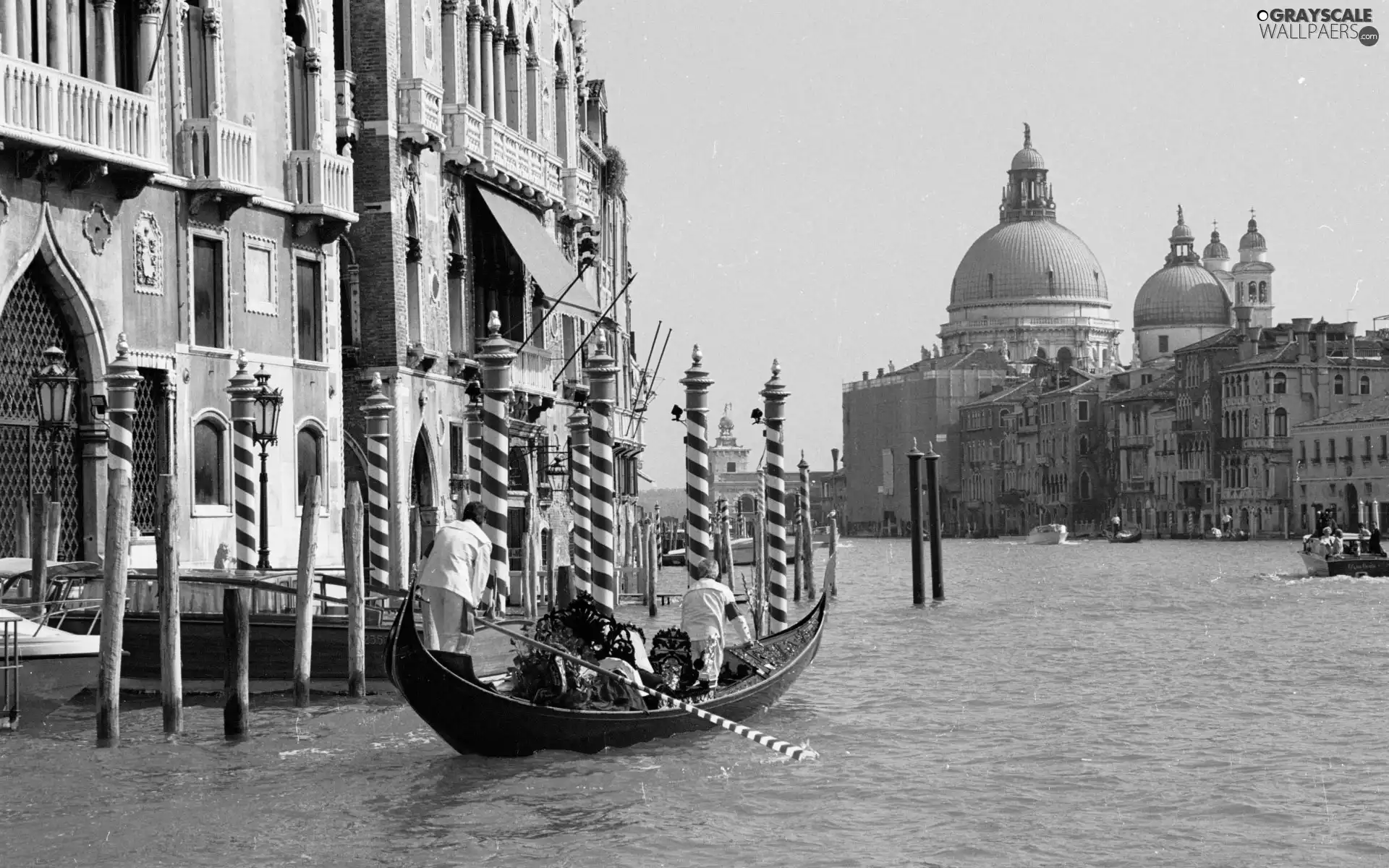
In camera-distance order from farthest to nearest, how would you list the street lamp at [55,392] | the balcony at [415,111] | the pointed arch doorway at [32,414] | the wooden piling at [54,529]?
the balcony at [415,111] < the pointed arch doorway at [32,414] < the wooden piling at [54,529] < the street lamp at [55,392]

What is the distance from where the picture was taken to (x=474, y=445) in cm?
2603

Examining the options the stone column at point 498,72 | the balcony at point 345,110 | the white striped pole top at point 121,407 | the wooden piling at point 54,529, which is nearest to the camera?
the white striped pole top at point 121,407

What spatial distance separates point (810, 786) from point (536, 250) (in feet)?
49.8

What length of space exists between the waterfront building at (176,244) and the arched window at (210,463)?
0.02m

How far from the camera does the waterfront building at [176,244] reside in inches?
699

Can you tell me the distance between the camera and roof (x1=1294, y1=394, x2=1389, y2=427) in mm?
74125

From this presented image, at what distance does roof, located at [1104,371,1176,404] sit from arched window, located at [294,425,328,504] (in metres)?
77.6

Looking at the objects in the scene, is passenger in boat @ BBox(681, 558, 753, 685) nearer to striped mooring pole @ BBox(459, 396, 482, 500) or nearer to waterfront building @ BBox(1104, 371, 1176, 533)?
striped mooring pole @ BBox(459, 396, 482, 500)

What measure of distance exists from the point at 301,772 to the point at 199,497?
24.0 feet

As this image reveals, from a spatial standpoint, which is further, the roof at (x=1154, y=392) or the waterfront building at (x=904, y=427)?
the waterfront building at (x=904, y=427)

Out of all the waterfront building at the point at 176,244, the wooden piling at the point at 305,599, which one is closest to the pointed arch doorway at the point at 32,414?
the waterfront building at the point at 176,244

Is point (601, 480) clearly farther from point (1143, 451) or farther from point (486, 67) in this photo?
point (1143, 451)

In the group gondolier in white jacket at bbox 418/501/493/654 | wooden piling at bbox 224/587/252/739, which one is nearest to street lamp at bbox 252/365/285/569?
wooden piling at bbox 224/587/252/739

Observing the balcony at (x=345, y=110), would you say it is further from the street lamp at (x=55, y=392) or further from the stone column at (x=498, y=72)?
the street lamp at (x=55, y=392)
